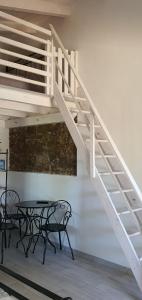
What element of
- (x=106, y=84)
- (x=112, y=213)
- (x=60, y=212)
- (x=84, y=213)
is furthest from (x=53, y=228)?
(x=106, y=84)

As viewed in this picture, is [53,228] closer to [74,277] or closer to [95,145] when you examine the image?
[74,277]

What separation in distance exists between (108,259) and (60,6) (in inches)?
147

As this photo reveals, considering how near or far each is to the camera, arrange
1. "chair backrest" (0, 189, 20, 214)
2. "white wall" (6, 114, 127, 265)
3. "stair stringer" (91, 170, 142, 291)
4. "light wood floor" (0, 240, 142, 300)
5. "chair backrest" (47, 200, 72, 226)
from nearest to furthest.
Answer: "stair stringer" (91, 170, 142, 291), "light wood floor" (0, 240, 142, 300), "white wall" (6, 114, 127, 265), "chair backrest" (47, 200, 72, 226), "chair backrest" (0, 189, 20, 214)

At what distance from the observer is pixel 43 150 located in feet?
16.7

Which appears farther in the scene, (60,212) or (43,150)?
(43,150)

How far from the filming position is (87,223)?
13.8 ft

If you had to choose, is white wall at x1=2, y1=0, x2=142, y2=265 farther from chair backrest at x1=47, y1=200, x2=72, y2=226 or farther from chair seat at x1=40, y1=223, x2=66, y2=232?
chair seat at x1=40, y1=223, x2=66, y2=232

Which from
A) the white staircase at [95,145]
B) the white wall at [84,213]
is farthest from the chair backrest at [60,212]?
the white staircase at [95,145]

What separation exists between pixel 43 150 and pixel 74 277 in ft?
7.54

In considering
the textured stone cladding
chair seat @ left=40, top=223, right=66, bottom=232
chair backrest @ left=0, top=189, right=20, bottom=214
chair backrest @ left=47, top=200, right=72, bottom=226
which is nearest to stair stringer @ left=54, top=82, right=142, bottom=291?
the textured stone cladding

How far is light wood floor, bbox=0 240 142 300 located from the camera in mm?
3062

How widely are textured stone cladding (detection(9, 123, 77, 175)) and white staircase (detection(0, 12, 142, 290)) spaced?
1.74ft

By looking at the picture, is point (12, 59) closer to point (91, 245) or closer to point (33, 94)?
point (33, 94)

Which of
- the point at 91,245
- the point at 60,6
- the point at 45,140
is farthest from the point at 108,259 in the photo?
the point at 60,6
